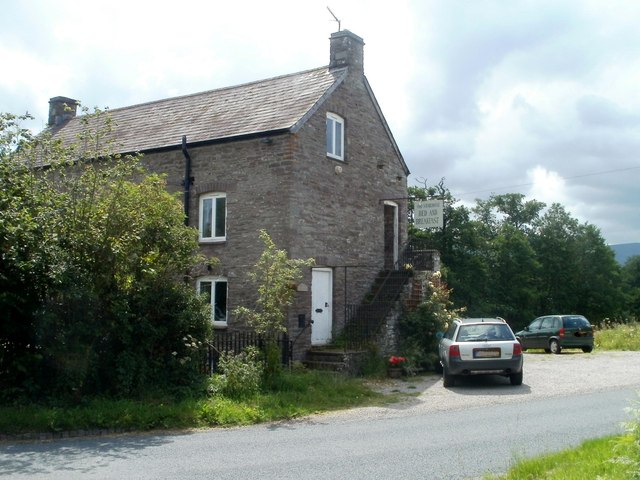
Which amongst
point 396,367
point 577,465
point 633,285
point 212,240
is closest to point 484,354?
point 396,367

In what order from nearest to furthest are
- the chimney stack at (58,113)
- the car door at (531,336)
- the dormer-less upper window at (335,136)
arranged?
1. the dormer-less upper window at (335,136)
2. the car door at (531,336)
3. the chimney stack at (58,113)

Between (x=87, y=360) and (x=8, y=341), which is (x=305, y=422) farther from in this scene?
(x=8, y=341)

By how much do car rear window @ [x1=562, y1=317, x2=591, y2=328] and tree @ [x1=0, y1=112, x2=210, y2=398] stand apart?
18033 mm

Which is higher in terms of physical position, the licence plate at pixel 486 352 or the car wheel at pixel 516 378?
the licence plate at pixel 486 352

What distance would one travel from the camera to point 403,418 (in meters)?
12.5

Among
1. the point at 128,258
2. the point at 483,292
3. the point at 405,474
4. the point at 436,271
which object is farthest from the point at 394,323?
the point at 483,292

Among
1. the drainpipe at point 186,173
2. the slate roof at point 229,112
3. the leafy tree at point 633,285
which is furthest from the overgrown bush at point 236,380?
the leafy tree at point 633,285

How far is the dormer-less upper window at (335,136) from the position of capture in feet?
68.7

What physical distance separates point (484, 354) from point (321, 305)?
5658mm

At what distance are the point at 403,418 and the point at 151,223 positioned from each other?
246 inches

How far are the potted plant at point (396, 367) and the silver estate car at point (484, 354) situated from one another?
79.2 inches

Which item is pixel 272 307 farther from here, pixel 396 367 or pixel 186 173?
pixel 186 173

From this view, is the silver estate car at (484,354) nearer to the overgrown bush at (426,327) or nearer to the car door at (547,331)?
the overgrown bush at (426,327)

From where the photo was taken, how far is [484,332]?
16.4 metres
